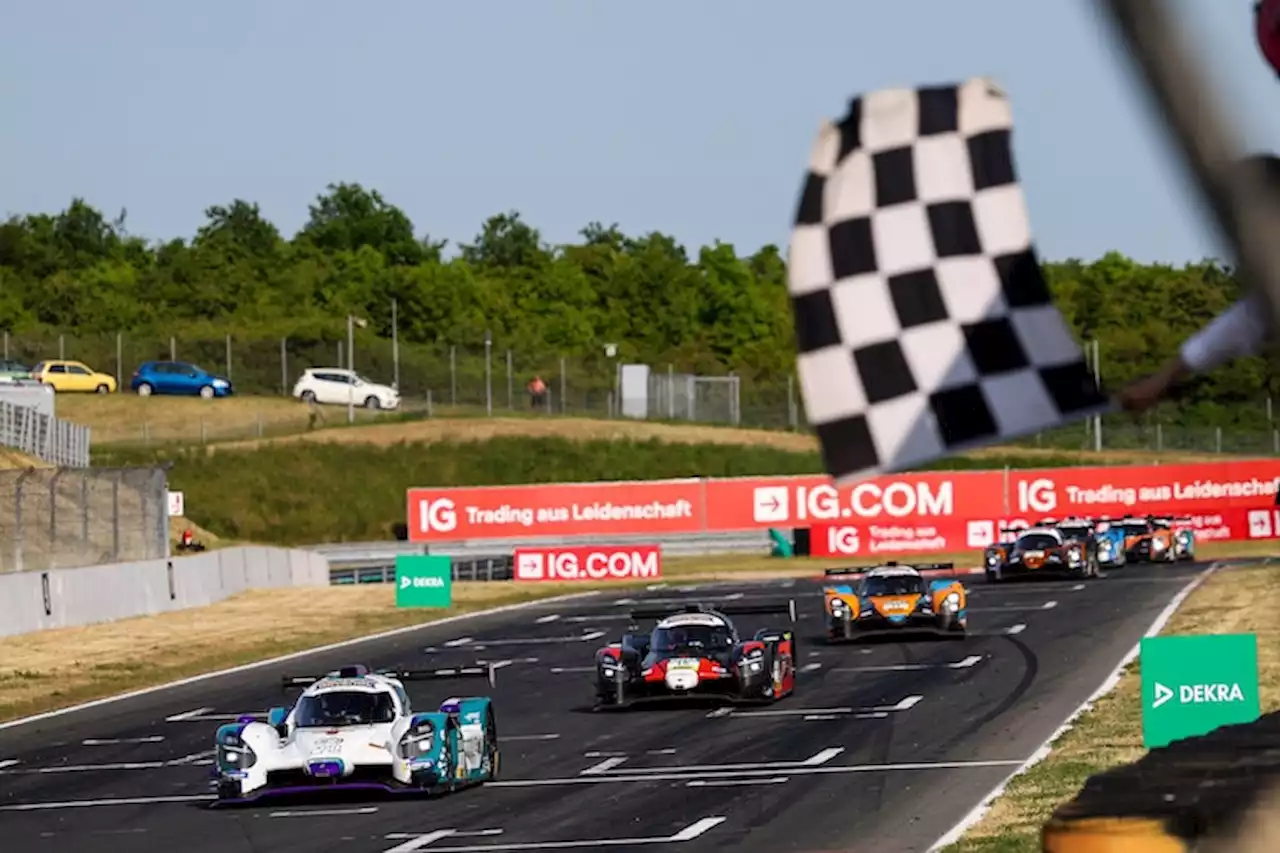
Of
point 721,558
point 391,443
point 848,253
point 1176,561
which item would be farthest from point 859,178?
point 391,443

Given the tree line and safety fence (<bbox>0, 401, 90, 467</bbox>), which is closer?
safety fence (<bbox>0, 401, 90, 467</bbox>)

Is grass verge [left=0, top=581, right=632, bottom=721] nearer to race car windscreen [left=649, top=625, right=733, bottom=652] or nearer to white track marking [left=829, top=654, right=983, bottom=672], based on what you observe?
race car windscreen [left=649, top=625, right=733, bottom=652]

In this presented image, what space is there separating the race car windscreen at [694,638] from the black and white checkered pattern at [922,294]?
22.9 meters

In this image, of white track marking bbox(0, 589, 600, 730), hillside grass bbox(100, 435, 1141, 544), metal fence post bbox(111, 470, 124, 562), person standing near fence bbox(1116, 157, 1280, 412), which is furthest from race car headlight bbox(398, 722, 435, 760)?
hillside grass bbox(100, 435, 1141, 544)

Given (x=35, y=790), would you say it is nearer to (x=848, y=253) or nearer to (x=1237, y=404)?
(x=848, y=253)

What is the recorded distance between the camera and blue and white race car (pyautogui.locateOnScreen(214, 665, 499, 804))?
20.2 metres

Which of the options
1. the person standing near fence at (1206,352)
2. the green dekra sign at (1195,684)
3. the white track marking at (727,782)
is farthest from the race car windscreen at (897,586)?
the person standing near fence at (1206,352)

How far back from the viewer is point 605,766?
22.5 metres

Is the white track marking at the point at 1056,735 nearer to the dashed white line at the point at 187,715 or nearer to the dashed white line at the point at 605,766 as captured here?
the dashed white line at the point at 605,766

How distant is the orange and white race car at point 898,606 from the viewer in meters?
35.3

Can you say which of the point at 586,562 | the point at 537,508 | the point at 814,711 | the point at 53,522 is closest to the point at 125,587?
the point at 53,522

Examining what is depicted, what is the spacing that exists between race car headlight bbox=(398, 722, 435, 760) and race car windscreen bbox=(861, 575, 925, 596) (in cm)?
1632

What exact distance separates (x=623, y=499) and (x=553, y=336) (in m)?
61.4

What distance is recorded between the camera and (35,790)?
22.5 m
